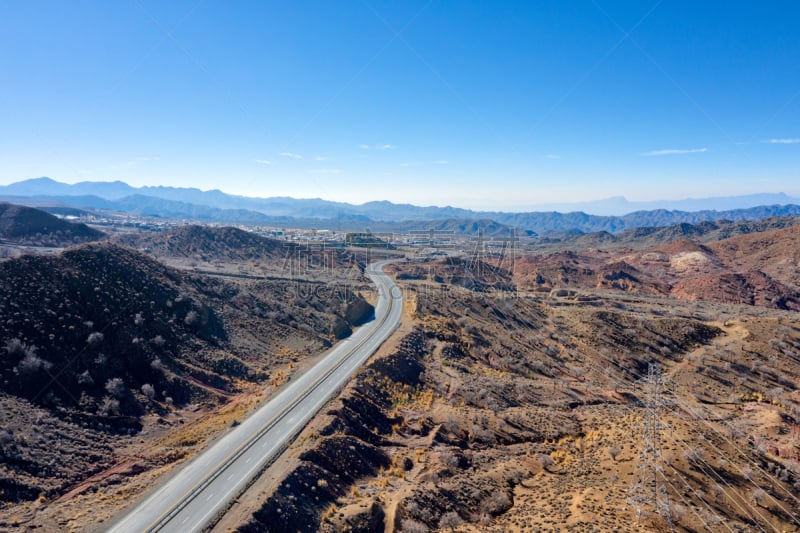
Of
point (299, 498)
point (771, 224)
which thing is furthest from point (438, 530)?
point (771, 224)

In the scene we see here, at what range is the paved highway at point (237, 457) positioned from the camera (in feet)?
67.8

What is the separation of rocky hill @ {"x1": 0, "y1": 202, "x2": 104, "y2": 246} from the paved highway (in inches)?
3603

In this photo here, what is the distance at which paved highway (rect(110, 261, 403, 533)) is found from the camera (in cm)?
2066

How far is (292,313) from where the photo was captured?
58.0 metres

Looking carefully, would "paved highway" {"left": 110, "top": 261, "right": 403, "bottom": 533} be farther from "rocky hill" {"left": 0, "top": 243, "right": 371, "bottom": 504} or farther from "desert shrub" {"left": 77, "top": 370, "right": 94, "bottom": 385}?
"desert shrub" {"left": 77, "top": 370, "right": 94, "bottom": 385}

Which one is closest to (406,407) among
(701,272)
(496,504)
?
(496,504)

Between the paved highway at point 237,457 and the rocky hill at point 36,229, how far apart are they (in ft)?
300

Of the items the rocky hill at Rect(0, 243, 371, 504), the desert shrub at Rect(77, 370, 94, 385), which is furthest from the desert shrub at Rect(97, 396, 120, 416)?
the desert shrub at Rect(77, 370, 94, 385)

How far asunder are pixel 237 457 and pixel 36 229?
11154 centimetres

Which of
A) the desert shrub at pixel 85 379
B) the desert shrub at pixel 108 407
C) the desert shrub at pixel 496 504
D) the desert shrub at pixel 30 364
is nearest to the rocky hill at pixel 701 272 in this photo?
the desert shrub at pixel 496 504

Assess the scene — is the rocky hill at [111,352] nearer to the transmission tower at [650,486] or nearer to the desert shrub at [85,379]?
the desert shrub at [85,379]

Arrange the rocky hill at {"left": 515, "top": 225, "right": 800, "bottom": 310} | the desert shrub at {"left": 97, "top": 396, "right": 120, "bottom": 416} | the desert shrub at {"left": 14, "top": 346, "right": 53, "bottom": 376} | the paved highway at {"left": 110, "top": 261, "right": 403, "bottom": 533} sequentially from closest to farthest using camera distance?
the paved highway at {"left": 110, "top": 261, "right": 403, "bottom": 533}
the desert shrub at {"left": 14, "top": 346, "right": 53, "bottom": 376}
the desert shrub at {"left": 97, "top": 396, "right": 120, "bottom": 416}
the rocky hill at {"left": 515, "top": 225, "right": 800, "bottom": 310}

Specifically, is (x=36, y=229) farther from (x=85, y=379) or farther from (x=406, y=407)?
(x=406, y=407)

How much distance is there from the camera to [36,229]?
99.4 metres
